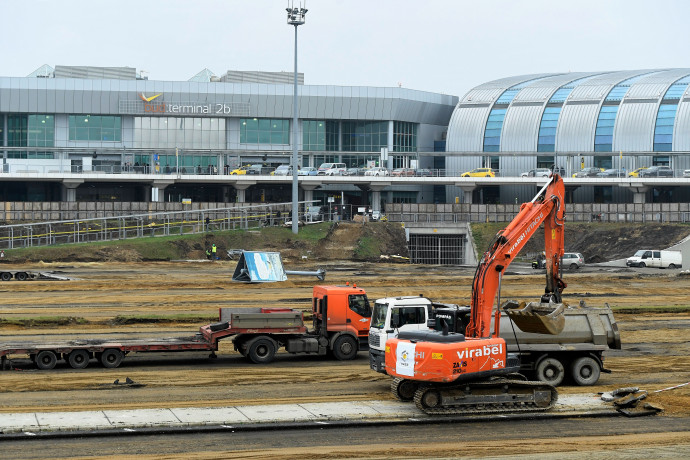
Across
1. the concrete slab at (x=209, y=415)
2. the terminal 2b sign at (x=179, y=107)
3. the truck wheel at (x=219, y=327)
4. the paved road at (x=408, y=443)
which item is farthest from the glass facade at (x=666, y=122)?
the concrete slab at (x=209, y=415)

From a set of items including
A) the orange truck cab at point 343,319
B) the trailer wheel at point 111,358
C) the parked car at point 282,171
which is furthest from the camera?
the parked car at point 282,171

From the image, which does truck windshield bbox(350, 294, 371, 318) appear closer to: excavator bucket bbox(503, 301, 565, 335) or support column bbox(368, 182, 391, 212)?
excavator bucket bbox(503, 301, 565, 335)

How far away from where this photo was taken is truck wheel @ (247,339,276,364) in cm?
3050

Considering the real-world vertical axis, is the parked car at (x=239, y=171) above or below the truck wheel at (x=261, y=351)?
above

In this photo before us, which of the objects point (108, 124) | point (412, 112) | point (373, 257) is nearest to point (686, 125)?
point (412, 112)

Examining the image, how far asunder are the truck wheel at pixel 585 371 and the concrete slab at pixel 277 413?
8.08m

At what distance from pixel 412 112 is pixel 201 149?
22.4 meters

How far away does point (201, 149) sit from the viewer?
320 feet

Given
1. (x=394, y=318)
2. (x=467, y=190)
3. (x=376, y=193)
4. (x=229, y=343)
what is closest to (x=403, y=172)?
(x=376, y=193)

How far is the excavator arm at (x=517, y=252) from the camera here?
25016mm

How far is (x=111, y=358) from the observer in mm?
29375

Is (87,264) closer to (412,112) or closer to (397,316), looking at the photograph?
(397,316)

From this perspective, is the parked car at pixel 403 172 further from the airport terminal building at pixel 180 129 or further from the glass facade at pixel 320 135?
the glass facade at pixel 320 135

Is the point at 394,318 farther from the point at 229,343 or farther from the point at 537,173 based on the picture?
A: the point at 537,173
